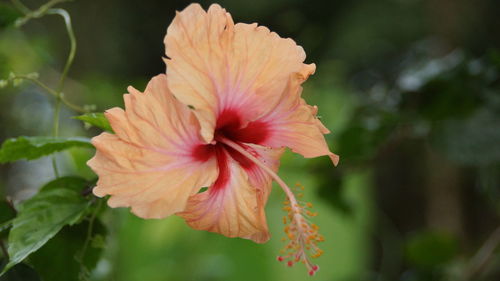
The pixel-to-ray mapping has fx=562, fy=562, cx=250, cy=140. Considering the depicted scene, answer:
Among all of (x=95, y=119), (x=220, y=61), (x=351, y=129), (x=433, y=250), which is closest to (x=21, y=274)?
(x=95, y=119)

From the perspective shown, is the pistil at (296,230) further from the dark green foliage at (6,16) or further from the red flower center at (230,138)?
the dark green foliage at (6,16)

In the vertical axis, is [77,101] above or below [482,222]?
above

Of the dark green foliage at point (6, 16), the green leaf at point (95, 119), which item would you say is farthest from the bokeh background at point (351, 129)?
the green leaf at point (95, 119)

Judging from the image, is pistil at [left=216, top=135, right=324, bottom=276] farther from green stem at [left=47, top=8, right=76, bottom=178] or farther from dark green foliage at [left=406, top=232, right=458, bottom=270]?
dark green foliage at [left=406, top=232, right=458, bottom=270]

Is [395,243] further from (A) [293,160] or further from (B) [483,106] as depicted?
(B) [483,106]

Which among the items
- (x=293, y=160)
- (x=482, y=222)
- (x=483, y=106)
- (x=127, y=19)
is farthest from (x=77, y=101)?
(x=482, y=222)

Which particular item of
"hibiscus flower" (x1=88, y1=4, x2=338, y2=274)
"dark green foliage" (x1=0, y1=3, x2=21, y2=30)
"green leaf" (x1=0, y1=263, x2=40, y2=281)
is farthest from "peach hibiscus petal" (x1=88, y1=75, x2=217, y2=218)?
"dark green foliage" (x1=0, y1=3, x2=21, y2=30)
